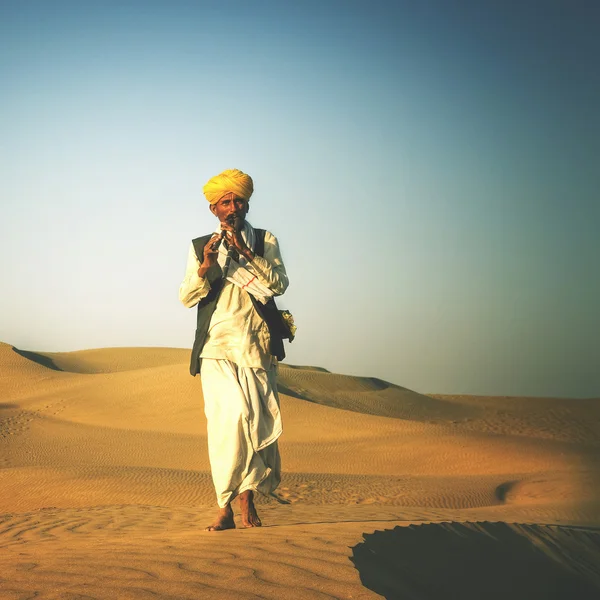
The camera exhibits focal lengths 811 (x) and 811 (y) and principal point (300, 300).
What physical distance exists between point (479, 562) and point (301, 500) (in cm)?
663

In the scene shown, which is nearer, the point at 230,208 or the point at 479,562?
the point at 479,562

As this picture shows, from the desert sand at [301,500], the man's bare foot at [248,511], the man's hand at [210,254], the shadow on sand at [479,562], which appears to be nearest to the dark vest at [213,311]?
the man's hand at [210,254]

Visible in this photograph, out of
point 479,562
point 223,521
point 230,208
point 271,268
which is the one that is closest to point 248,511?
point 223,521

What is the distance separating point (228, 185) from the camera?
6320 millimetres

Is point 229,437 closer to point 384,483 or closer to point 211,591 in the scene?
point 211,591

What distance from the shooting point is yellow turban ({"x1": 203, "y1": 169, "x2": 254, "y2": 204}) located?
249 inches

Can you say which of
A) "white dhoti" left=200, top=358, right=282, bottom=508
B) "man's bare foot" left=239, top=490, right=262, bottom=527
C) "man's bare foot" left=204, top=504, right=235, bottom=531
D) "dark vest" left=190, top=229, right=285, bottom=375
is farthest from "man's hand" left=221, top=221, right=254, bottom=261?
"man's bare foot" left=204, top=504, right=235, bottom=531

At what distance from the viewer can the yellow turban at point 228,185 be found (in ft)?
20.8

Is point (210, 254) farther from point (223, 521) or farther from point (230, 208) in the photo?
point (223, 521)

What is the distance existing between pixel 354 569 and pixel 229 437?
6.89ft

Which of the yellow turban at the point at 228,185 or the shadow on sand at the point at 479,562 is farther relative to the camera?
the yellow turban at the point at 228,185

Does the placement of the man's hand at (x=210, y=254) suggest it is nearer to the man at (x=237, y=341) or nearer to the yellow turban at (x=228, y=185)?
the man at (x=237, y=341)

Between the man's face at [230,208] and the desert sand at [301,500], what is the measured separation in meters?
2.37

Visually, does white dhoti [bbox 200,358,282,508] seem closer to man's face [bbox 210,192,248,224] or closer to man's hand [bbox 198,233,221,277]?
man's hand [bbox 198,233,221,277]
